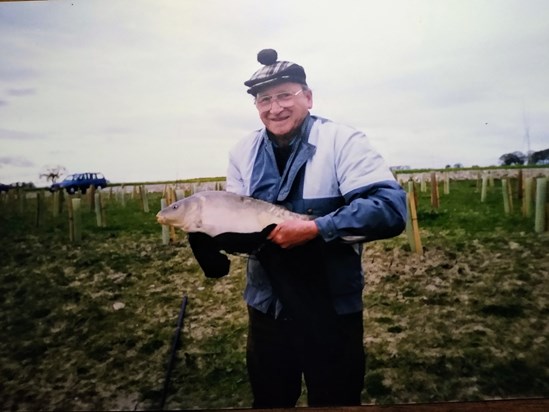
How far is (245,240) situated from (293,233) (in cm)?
19

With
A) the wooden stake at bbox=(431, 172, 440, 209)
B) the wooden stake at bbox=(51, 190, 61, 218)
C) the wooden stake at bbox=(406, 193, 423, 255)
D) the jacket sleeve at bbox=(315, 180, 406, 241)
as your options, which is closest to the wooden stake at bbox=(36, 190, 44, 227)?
the wooden stake at bbox=(51, 190, 61, 218)

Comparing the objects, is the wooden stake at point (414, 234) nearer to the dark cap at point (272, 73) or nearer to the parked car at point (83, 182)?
the dark cap at point (272, 73)

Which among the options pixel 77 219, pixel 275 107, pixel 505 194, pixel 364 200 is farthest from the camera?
pixel 77 219

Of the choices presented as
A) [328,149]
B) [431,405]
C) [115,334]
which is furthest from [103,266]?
[431,405]

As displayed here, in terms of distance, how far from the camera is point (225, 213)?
1.74 metres

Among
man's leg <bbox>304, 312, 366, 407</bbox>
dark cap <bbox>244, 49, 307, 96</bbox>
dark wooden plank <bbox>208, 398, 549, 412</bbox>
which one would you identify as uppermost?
dark cap <bbox>244, 49, 307, 96</bbox>

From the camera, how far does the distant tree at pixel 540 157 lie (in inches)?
80.4

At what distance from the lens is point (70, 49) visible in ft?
7.03

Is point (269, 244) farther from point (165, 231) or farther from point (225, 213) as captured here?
point (165, 231)

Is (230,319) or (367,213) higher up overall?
(367,213)

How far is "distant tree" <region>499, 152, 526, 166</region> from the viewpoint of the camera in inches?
83.0

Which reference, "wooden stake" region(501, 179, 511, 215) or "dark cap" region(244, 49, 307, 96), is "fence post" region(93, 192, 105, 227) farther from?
"wooden stake" region(501, 179, 511, 215)

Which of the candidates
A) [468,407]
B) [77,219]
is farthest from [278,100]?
[468,407]

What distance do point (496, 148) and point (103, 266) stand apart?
195 centimetres
